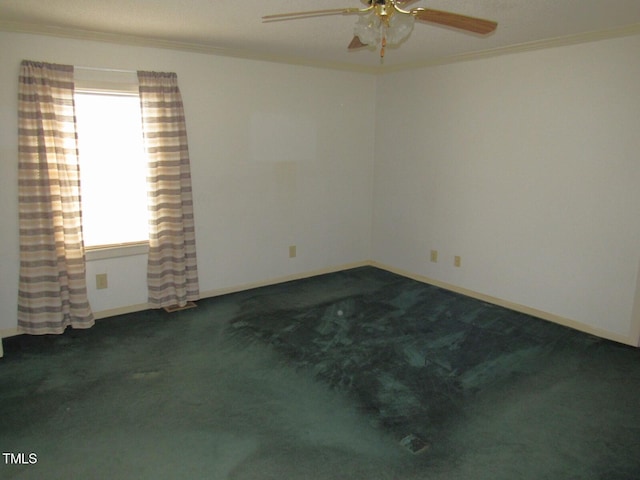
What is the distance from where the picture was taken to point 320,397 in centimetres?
282

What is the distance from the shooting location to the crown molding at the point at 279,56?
10.9ft

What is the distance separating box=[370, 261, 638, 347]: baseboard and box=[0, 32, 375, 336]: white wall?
82 centimetres

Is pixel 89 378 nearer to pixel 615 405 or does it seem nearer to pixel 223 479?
pixel 223 479

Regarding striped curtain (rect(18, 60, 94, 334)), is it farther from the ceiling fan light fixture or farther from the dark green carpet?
the ceiling fan light fixture

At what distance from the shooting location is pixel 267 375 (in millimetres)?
3070

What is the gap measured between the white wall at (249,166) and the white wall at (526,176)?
1.66 ft

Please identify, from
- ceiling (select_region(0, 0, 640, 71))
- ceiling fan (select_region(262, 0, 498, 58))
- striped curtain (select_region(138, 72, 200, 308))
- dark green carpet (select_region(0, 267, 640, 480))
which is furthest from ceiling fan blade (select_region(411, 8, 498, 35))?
striped curtain (select_region(138, 72, 200, 308))

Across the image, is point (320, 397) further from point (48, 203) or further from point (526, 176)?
point (526, 176)

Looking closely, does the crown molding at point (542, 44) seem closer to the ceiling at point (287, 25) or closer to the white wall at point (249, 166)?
the ceiling at point (287, 25)

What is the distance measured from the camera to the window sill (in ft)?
12.5

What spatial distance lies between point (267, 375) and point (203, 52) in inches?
110

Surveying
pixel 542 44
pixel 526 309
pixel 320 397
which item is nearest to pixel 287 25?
pixel 542 44

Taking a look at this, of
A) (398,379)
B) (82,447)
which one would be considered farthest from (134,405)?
(398,379)

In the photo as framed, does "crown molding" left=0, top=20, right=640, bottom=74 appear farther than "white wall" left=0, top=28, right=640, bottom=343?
No
